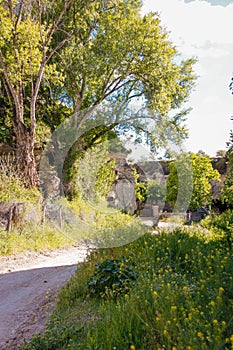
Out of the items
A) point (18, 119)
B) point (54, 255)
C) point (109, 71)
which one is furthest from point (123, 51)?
point (54, 255)

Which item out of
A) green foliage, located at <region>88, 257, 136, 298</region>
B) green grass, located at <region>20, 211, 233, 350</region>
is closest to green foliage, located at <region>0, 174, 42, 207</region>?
green foliage, located at <region>88, 257, 136, 298</region>

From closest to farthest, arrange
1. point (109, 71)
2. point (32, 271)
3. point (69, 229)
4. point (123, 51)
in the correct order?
point (32, 271) → point (69, 229) → point (123, 51) → point (109, 71)

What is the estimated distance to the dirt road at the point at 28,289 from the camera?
2750 mm

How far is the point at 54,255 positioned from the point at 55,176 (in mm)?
4282

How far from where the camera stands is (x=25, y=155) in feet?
30.6

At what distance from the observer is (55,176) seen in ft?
34.2

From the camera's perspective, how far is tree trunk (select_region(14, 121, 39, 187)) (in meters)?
9.19

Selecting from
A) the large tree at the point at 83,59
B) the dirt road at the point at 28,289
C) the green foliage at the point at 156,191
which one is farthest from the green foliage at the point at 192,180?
the dirt road at the point at 28,289

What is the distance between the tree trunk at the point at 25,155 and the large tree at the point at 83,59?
0.10 feet

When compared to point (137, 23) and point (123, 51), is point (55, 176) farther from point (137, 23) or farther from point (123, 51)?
point (137, 23)

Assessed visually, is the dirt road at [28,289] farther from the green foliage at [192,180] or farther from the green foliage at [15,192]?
the green foliage at [192,180]

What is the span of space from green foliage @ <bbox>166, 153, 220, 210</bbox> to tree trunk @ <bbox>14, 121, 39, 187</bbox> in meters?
5.74

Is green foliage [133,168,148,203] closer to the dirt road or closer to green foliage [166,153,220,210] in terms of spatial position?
green foliage [166,153,220,210]

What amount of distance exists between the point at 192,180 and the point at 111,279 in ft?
31.3
